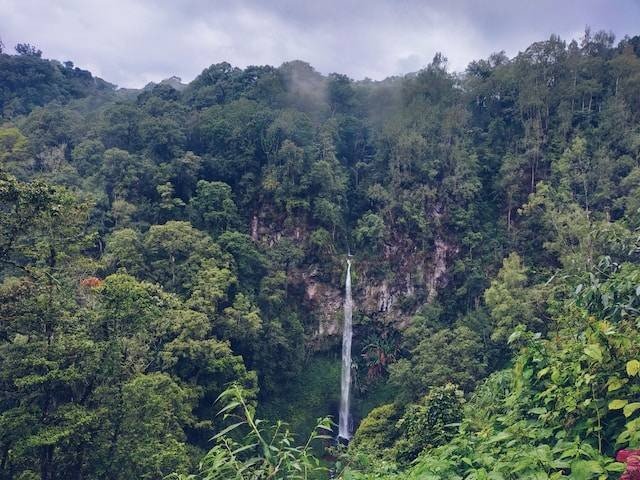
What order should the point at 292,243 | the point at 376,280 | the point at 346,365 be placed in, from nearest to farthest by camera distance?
the point at 346,365, the point at 292,243, the point at 376,280

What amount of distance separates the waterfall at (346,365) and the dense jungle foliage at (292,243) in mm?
390

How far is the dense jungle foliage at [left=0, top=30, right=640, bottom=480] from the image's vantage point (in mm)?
7602

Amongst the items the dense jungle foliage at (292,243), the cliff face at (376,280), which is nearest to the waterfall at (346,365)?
the cliff face at (376,280)

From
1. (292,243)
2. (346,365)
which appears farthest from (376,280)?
(292,243)

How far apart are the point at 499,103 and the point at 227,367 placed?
16804mm

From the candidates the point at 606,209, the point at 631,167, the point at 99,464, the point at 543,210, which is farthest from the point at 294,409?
the point at 631,167

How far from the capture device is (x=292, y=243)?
58.7 feet

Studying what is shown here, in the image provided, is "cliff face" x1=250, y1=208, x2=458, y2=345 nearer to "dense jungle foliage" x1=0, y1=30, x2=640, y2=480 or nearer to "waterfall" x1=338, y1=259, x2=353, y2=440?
"dense jungle foliage" x1=0, y1=30, x2=640, y2=480

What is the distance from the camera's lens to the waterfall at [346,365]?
53.2 ft

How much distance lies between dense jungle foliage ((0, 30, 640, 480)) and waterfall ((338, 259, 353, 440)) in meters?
0.39

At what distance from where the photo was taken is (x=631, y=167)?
1623 cm

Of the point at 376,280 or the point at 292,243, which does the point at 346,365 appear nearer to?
the point at 376,280

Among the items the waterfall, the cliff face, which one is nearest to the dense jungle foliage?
the cliff face

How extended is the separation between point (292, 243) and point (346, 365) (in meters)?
4.91
